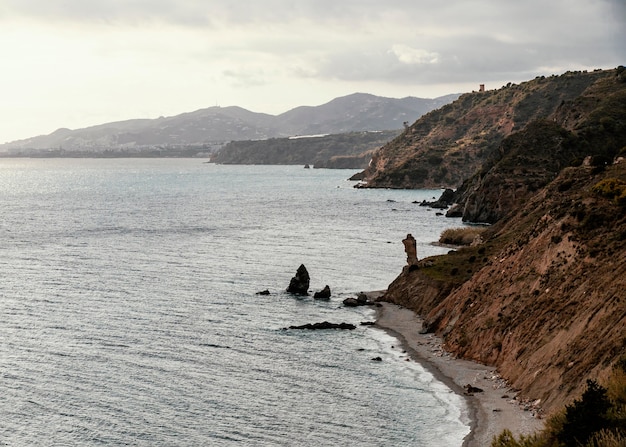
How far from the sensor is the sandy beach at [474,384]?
43.2m

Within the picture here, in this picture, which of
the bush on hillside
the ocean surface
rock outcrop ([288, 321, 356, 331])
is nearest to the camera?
the bush on hillside

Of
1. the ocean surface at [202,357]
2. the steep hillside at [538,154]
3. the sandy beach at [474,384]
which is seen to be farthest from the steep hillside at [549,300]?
the steep hillside at [538,154]

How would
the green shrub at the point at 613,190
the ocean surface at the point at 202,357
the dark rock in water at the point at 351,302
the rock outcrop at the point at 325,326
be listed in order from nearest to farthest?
the ocean surface at the point at 202,357
the green shrub at the point at 613,190
the rock outcrop at the point at 325,326
the dark rock in water at the point at 351,302

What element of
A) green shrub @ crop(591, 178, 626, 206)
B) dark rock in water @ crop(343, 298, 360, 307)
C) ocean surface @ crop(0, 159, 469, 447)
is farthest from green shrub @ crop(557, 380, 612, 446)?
dark rock in water @ crop(343, 298, 360, 307)

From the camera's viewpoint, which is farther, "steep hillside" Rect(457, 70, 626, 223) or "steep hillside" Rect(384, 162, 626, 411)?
"steep hillside" Rect(457, 70, 626, 223)

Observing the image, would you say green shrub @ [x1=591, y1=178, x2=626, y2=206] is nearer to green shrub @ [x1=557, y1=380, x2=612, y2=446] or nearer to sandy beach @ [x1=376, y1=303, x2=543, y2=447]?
sandy beach @ [x1=376, y1=303, x2=543, y2=447]

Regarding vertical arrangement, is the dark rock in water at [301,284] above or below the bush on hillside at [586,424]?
below

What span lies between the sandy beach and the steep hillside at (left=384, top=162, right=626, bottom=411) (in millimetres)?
1077

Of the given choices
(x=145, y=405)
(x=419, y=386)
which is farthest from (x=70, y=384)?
(x=419, y=386)

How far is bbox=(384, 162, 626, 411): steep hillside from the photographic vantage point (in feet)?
151

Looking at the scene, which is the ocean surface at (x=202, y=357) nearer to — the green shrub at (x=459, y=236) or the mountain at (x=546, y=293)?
the green shrub at (x=459, y=236)

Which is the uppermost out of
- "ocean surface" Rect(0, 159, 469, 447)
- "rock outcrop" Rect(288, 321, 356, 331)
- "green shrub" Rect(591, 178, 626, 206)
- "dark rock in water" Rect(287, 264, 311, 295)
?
"green shrub" Rect(591, 178, 626, 206)

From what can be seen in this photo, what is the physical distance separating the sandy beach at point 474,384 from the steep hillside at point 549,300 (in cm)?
108

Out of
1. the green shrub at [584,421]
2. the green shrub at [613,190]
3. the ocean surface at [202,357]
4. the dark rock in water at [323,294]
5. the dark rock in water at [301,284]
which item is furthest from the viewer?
the dark rock in water at [301,284]
